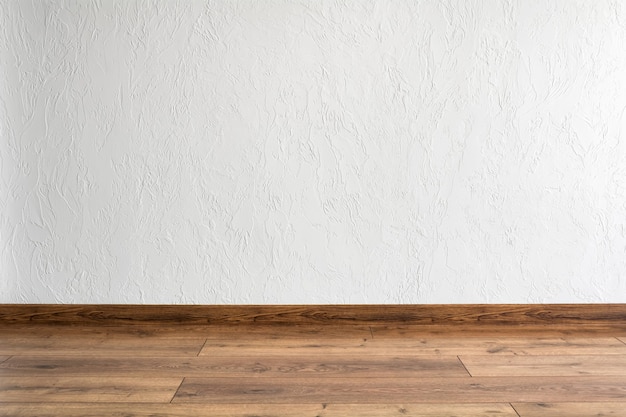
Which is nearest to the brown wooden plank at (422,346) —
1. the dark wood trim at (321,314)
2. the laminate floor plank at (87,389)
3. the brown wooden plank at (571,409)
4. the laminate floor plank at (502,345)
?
the laminate floor plank at (502,345)

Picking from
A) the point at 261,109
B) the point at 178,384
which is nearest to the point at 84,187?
the point at 261,109

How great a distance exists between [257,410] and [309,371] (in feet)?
0.89

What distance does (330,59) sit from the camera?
1927 mm

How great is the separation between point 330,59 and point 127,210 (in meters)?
0.88

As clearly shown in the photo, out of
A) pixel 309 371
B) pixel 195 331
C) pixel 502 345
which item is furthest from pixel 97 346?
pixel 502 345

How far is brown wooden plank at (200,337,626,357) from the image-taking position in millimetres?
1689

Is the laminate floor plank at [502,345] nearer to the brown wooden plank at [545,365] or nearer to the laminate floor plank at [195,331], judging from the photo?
the brown wooden plank at [545,365]

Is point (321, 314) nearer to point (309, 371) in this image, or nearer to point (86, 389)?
point (309, 371)

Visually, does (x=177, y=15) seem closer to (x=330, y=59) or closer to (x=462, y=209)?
(x=330, y=59)

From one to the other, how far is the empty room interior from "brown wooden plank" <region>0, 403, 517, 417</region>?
1.83ft

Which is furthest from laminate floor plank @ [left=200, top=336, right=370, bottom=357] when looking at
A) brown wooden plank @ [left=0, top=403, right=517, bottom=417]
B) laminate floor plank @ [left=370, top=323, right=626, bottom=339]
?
brown wooden plank @ [left=0, top=403, right=517, bottom=417]

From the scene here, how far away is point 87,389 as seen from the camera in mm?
1397

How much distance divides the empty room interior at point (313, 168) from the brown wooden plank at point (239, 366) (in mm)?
254

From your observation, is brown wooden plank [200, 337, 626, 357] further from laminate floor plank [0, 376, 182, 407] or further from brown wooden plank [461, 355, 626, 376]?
laminate floor plank [0, 376, 182, 407]
